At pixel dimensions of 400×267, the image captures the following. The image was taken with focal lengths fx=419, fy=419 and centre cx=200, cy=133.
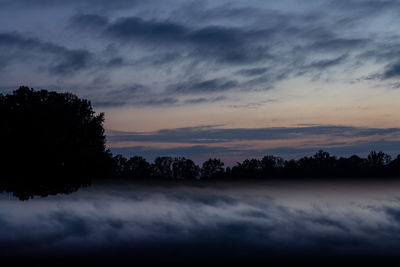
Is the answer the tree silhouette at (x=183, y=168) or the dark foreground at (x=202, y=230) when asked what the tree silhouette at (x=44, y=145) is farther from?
the tree silhouette at (x=183, y=168)

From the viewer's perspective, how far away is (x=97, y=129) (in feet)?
198

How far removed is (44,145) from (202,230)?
2368 centimetres

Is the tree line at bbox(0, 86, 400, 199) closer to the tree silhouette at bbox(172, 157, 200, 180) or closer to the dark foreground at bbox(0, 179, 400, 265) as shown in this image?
the dark foreground at bbox(0, 179, 400, 265)

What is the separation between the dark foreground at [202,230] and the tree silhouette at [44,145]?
20.6 feet

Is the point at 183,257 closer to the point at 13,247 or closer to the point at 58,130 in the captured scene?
the point at 13,247

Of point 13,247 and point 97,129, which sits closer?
point 13,247

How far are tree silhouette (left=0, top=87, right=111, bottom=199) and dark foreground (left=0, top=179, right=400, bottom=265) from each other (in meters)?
6.27

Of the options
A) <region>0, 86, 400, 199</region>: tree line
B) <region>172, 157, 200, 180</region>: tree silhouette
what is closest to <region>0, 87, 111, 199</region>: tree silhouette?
<region>0, 86, 400, 199</region>: tree line

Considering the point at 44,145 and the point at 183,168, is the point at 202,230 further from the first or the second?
the point at 183,168

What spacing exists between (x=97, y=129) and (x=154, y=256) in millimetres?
28486

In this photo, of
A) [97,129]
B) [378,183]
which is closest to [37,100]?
[97,129]

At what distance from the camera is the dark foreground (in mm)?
36312

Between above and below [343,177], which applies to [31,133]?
above

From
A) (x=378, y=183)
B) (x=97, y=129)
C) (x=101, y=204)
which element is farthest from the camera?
(x=378, y=183)
